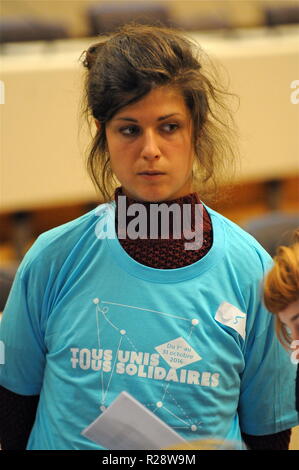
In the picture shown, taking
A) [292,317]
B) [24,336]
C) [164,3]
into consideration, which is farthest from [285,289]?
[164,3]

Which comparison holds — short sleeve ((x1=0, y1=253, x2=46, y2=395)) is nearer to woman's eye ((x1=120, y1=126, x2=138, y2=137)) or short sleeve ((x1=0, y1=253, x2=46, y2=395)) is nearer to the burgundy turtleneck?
the burgundy turtleneck

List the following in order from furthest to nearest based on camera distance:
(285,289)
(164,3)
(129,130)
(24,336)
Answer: (164,3), (24,336), (129,130), (285,289)

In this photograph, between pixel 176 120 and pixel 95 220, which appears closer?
pixel 176 120

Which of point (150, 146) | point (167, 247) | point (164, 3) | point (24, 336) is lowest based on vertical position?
point (24, 336)

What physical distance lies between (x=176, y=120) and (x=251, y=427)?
0.48 metres

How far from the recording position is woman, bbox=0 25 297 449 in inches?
35.1

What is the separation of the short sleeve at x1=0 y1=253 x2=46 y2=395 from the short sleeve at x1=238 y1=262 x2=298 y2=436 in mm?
322

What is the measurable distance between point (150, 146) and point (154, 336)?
0.88 ft

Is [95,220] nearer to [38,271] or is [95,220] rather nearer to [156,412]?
[38,271]

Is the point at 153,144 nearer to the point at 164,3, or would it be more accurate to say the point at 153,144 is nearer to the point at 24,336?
the point at 24,336

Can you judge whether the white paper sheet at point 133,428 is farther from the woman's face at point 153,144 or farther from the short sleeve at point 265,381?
the woman's face at point 153,144

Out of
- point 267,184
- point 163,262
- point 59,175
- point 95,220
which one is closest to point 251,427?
point 163,262

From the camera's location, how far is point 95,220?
3.29ft

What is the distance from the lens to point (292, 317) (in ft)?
2.67
